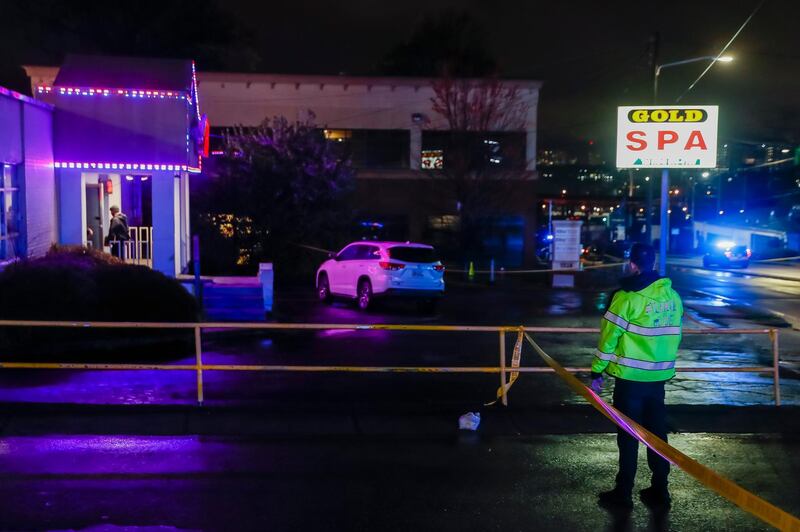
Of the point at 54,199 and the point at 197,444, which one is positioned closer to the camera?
the point at 197,444

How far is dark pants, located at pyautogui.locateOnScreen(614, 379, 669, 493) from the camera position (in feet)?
19.0

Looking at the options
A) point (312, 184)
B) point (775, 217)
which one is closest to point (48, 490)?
point (312, 184)

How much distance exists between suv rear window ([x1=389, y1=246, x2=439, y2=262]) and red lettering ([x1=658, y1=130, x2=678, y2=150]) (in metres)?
5.75

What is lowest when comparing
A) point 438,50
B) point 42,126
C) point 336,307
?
point 336,307

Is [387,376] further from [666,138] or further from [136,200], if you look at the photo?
[136,200]

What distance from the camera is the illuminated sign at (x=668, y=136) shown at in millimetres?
17109

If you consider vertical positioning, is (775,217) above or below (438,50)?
below

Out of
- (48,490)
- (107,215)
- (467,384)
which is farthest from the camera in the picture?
(107,215)

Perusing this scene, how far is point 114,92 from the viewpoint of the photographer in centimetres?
1780

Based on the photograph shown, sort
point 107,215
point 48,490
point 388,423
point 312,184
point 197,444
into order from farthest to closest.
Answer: point 312,184
point 107,215
point 388,423
point 197,444
point 48,490

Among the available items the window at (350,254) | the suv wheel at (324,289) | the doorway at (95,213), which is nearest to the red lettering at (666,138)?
the window at (350,254)

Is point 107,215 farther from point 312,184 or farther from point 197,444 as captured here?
point 197,444

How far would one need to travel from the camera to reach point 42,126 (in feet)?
54.6

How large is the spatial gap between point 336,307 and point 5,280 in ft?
28.8
